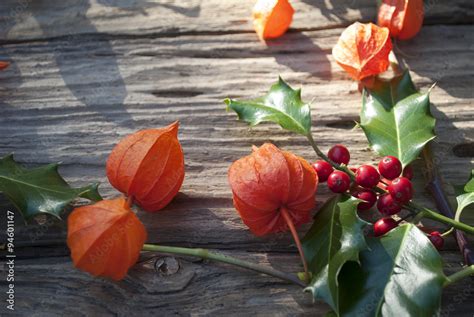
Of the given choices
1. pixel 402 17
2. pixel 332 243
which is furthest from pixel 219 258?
pixel 402 17

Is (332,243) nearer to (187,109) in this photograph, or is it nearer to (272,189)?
(272,189)

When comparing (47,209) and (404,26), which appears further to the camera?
(404,26)

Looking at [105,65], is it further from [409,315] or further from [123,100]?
[409,315]

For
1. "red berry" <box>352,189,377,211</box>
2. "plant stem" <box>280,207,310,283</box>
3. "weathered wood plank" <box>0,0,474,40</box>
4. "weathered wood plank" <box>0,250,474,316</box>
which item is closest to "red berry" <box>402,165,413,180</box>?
"red berry" <box>352,189,377,211</box>

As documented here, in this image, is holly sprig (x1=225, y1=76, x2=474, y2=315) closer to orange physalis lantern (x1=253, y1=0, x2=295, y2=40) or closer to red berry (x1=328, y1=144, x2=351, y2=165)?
red berry (x1=328, y1=144, x2=351, y2=165)

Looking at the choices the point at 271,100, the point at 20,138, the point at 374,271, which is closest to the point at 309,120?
the point at 271,100

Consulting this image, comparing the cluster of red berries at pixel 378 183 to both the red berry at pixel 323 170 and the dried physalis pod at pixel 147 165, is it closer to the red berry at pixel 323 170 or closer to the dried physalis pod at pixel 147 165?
the red berry at pixel 323 170
